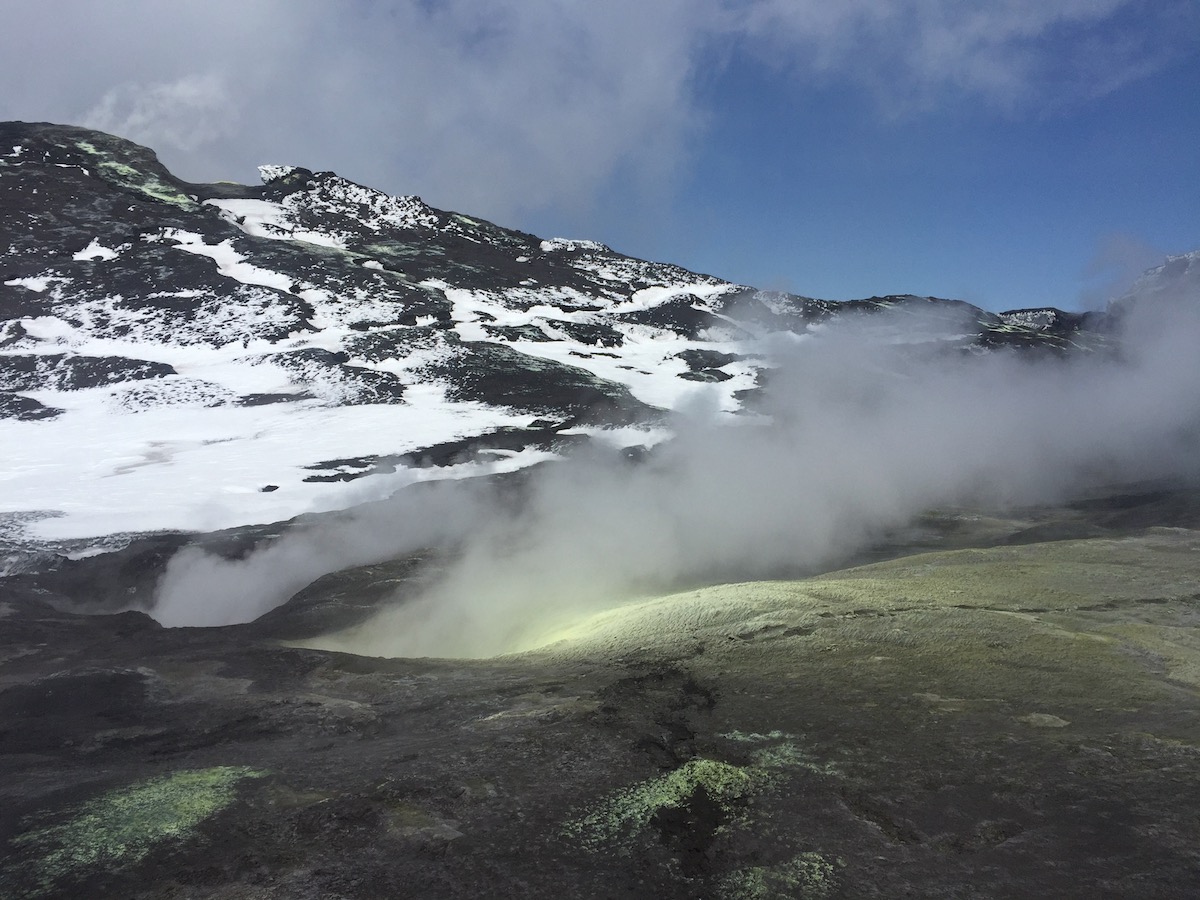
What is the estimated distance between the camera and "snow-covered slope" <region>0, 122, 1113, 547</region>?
2605cm

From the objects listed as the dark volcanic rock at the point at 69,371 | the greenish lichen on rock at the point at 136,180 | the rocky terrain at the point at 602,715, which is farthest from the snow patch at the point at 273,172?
the rocky terrain at the point at 602,715

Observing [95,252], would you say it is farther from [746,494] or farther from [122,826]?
[122,826]

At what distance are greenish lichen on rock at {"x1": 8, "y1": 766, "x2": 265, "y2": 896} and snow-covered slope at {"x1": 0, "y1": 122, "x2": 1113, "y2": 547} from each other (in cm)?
1499

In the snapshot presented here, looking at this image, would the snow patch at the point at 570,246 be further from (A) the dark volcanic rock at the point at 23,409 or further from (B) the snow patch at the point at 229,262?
(A) the dark volcanic rock at the point at 23,409

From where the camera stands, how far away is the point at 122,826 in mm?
5551

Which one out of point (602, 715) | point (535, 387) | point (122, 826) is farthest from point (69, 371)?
point (602, 715)

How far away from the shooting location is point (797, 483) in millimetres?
22766

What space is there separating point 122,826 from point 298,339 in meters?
40.9

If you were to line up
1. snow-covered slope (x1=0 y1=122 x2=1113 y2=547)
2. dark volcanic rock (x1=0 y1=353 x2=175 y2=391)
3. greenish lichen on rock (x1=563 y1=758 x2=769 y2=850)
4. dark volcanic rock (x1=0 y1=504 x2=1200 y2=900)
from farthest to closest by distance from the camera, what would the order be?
dark volcanic rock (x1=0 y1=353 x2=175 y2=391), snow-covered slope (x1=0 y1=122 x2=1113 y2=547), greenish lichen on rock (x1=563 y1=758 x2=769 y2=850), dark volcanic rock (x1=0 y1=504 x2=1200 y2=900)

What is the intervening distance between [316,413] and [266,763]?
29.8 meters

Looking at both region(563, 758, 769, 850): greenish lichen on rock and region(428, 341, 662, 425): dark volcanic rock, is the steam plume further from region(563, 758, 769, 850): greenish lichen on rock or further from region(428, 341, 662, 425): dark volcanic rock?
region(563, 758, 769, 850): greenish lichen on rock

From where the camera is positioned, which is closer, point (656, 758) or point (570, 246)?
point (656, 758)

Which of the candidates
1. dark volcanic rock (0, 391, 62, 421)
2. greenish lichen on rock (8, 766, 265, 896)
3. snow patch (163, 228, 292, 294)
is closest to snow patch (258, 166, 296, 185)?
snow patch (163, 228, 292, 294)

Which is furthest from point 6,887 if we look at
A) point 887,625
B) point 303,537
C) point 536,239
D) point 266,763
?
point 536,239
